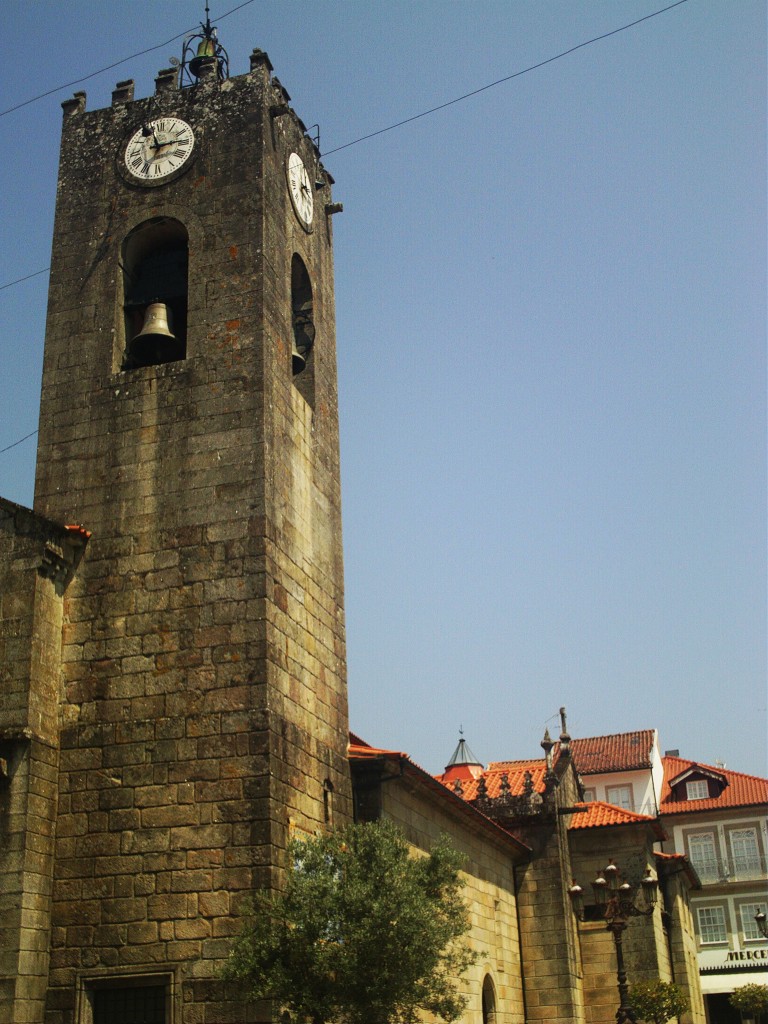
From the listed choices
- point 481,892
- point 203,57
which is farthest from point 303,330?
point 481,892

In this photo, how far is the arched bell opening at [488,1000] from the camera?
21.0 metres

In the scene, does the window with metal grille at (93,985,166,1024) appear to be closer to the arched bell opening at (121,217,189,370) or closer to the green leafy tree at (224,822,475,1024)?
the green leafy tree at (224,822,475,1024)

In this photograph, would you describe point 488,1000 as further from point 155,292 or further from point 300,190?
point 300,190

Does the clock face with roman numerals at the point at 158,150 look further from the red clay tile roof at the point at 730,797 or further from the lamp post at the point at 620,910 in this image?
the red clay tile roof at the point at 730,797

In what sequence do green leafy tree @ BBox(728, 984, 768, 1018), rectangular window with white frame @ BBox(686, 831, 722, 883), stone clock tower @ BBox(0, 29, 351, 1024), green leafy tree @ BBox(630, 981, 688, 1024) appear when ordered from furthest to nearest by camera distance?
rectangular window with white frame @ BBox(686, 831, 722, 883) < green leafy tree @ BBox(728, 984, 768, 1018) < green leafy tree @ BBox(630, 981, 688, 1024) < stone clock tower @ BBox(0, 29, 351, 1024)

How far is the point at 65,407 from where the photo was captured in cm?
1574

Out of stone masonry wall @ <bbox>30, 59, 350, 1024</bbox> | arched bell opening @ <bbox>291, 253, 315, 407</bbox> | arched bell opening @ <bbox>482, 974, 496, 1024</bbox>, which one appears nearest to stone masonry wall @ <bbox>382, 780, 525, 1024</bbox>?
arched bell opening @ <bbox>482, 974, 496, 1024</bbox>

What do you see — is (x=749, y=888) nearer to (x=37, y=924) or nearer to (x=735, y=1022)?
(x=735, y=1022)

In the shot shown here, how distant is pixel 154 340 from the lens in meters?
16.1

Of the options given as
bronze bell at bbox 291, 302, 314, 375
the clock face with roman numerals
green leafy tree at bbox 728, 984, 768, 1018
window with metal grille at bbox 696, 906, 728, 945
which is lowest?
green leafy tree at bbox 728, 984, 768, 1018

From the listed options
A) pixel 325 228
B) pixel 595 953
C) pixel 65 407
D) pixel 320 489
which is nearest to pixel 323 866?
pixel 320 489

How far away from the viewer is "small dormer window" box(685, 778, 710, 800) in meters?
50.4

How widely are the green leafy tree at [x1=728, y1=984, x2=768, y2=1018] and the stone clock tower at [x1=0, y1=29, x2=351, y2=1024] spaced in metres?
29.5

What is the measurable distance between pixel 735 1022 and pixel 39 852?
1540 inches
